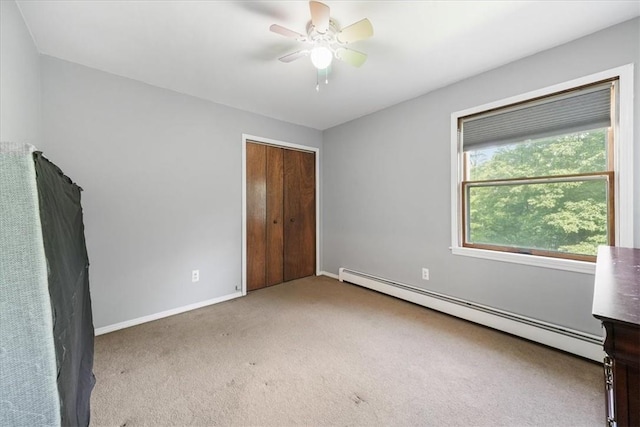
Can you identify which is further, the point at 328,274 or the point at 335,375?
the point at 328,274

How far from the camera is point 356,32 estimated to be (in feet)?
5.22

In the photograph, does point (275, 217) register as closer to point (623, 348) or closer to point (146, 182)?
point (146, 182)

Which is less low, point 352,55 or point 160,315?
point 352,55

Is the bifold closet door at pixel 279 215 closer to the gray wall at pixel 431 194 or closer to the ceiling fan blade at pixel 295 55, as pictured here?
the gray wall at pixel 431 194

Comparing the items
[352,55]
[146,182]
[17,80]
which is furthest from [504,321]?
[17,80]

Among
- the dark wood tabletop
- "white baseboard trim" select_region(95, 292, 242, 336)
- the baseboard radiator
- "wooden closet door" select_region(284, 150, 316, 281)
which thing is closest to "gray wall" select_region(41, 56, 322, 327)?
"white baseboard trim" select_region(95, 292, 242, 336)

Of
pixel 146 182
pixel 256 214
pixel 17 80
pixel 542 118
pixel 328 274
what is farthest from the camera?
pixel 328 274

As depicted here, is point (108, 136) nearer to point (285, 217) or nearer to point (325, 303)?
point (285, 217)

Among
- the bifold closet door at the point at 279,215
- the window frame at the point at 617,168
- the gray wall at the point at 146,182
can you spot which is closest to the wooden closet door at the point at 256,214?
the bifold closet door at the point at 279,215

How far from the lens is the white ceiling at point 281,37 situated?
159 cm

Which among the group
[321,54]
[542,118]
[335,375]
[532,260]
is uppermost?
[321,54]

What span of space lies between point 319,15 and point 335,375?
7.48 ft

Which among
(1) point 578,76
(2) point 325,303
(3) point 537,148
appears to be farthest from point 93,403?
(1) point 578,76

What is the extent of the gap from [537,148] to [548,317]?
1405 mm
